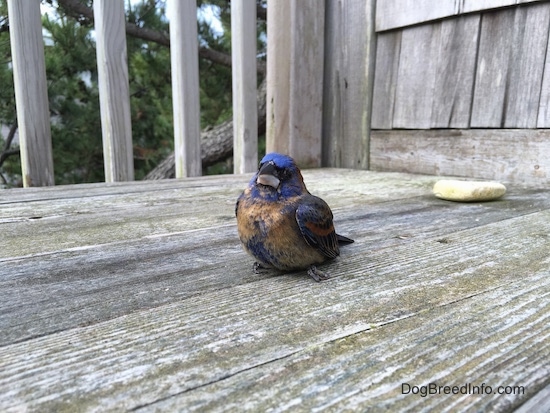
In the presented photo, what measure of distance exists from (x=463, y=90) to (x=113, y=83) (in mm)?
2181

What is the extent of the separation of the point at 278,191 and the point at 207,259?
1.00 ft

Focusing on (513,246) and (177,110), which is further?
(177,110)

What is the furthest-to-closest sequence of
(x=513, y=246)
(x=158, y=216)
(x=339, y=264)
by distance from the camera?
(x=158, y=216)
(x=513, y=246)
(x=339, y=264)

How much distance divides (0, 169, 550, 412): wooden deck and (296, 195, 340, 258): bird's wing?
7cm

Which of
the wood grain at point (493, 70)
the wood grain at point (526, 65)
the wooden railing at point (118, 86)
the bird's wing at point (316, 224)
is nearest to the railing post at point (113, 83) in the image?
the wooden railing at point (118, 86)

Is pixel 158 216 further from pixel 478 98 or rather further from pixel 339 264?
pixel 478 98

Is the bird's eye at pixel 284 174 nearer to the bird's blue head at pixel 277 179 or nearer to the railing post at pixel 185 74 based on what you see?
the bird's blue head at pixel 277 179

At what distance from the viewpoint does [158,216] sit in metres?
1.87

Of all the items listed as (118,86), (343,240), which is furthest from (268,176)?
(118,86)

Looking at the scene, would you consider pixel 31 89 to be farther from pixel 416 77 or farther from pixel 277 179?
pixel 416 77

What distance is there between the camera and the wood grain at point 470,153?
8.52 ft

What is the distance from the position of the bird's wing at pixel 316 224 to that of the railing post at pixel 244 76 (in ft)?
6.46

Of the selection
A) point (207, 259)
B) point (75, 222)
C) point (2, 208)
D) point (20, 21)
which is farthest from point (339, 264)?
point (20, 21)

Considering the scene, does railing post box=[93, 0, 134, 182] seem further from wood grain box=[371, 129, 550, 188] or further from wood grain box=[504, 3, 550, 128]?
wood grain box=[504, 3, 550, 128]
